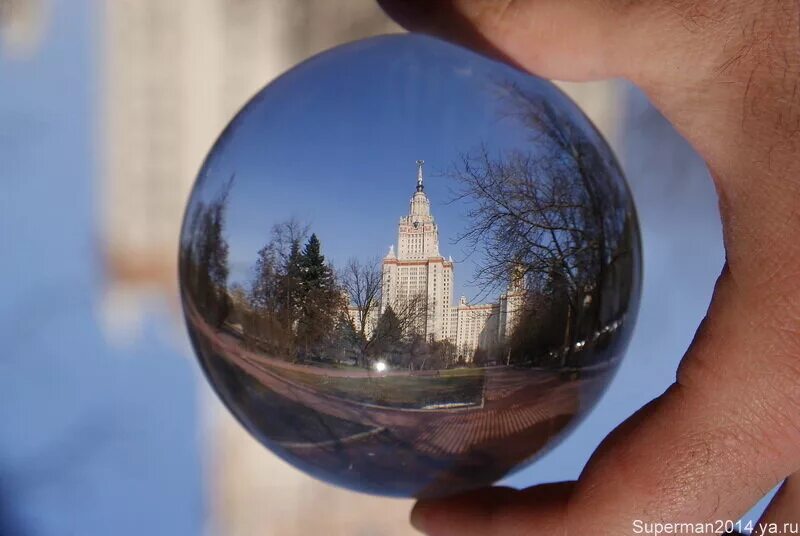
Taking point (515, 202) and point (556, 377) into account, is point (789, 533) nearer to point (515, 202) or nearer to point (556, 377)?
point (556, 377)

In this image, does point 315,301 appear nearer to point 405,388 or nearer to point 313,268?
point 313,268

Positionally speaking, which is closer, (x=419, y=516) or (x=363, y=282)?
(x=363, y=282)

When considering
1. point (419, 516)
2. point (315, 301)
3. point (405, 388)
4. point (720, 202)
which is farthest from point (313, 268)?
point (419, 516)

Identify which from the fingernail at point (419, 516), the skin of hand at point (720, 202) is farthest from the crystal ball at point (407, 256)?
the fingernail at point (419, 516)

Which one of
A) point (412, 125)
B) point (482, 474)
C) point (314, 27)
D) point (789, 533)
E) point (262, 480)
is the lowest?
point (262, 480)

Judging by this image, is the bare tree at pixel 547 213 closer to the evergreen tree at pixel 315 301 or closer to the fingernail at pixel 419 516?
the evergreen tree at pixel 315 301

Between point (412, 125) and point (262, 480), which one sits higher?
point (412, 125)

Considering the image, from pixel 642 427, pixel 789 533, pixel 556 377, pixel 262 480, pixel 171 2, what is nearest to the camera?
pixel 556 377

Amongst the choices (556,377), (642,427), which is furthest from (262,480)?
(556,377)
